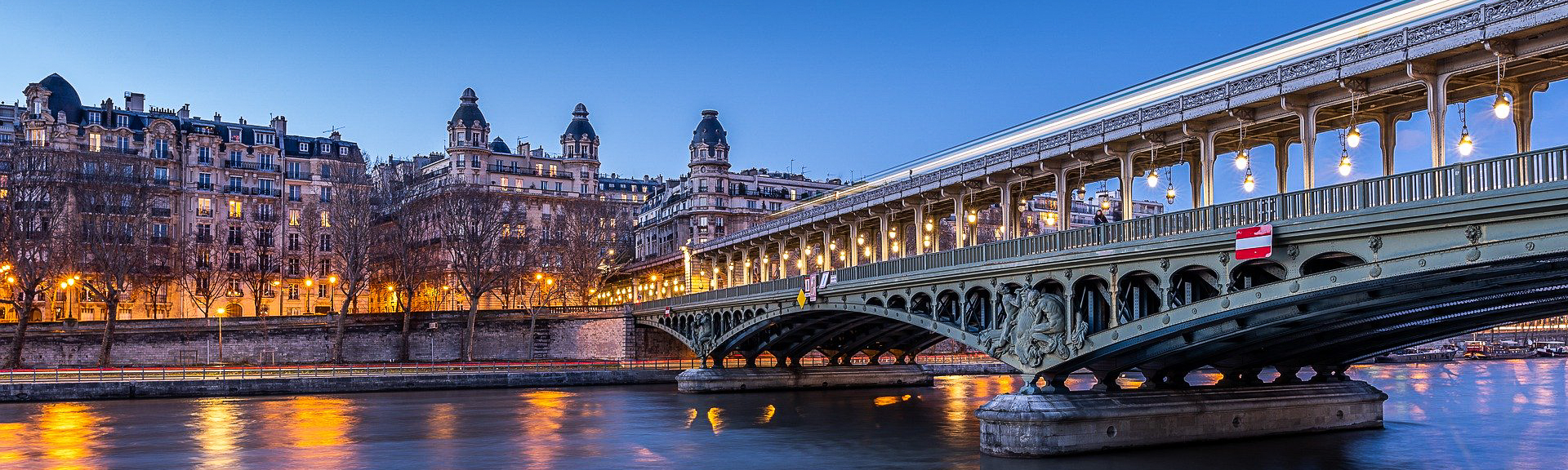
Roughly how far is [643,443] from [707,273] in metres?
49.6

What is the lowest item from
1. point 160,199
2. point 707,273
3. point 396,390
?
point 396,390

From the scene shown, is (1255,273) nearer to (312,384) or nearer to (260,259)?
(312,384)

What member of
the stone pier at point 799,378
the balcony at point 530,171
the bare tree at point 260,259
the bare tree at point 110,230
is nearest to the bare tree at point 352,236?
the bare tree at point 260,259

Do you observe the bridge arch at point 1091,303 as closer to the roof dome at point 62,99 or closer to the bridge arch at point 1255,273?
the bridge arch at point 1255,273

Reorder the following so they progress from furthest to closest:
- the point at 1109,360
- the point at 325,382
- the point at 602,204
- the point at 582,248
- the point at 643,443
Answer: the point at 602,204
the point at 582,248
the point at 325,382
the point at 643,443
the point at 1109,360

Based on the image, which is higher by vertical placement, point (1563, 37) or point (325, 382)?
point (1563, 37)

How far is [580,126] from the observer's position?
483 feet

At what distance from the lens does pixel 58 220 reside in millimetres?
96750

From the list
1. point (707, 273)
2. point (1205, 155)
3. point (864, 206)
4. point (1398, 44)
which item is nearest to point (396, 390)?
point (707, 273)

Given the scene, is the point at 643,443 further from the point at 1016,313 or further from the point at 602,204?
the point at 602,204

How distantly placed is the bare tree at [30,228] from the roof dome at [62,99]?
30003mm

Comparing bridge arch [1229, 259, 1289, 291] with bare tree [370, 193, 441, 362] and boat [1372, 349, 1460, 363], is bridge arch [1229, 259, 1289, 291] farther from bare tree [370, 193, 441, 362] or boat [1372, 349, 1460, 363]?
boat [1372, 349, 1460, 363]

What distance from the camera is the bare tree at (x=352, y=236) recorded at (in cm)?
9394

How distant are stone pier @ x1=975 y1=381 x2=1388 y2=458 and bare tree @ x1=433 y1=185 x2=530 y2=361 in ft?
216
